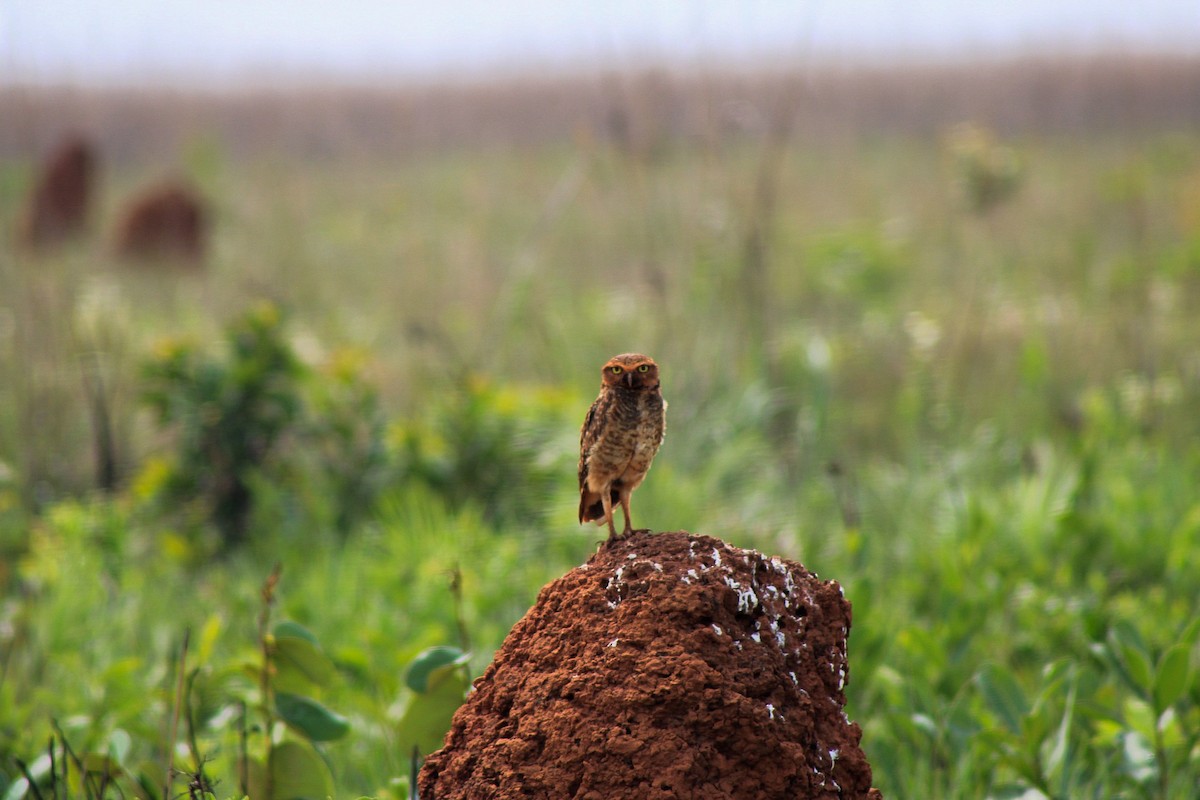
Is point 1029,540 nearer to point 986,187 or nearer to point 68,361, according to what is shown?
point 986,187

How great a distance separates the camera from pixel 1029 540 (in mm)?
4320

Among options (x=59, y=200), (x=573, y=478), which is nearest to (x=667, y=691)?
(x=573, y=478)

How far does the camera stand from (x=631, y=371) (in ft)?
6.25

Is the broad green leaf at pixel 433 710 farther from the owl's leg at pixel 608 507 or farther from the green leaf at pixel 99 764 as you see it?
the green leaf at pixel 99 764

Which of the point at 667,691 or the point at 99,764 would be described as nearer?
the point at 667,691

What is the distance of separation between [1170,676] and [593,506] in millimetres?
1362

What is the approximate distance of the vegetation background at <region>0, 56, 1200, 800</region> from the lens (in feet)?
9.19

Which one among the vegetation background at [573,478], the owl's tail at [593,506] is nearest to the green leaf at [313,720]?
the vegetation background at [573,478]

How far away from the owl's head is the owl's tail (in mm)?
325

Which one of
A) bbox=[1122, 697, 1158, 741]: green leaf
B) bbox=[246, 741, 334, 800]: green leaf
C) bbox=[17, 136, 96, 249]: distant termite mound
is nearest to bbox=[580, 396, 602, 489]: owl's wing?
bbox=[246, 741, 334, 800]: green leaf

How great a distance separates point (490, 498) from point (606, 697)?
155 inches

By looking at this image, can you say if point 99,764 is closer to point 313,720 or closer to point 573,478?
point 313,720

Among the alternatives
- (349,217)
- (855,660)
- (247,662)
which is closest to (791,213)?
(349,217)

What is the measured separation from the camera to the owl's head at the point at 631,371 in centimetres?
191
